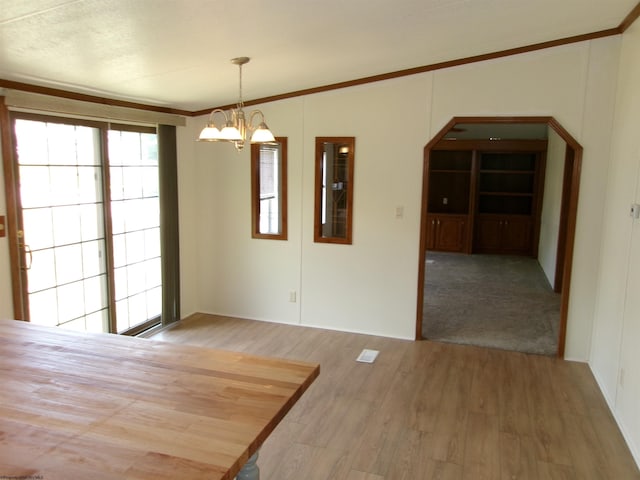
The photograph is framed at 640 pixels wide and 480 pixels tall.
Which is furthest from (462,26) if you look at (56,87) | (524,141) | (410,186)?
(524,141)

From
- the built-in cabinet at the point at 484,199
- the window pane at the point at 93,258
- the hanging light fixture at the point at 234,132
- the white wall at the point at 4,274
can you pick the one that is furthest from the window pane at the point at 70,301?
the built-in cabinet at the point at 484,199

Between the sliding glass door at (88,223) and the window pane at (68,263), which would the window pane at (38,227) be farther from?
the window pane at (68,263)

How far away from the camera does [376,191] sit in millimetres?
4934

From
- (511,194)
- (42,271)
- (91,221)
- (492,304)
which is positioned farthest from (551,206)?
(42,271)

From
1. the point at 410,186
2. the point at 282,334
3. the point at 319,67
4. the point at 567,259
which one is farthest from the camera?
the point at 282,334

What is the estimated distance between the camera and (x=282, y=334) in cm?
512

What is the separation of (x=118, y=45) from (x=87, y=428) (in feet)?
7.28

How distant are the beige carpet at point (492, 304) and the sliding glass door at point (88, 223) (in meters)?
3.06

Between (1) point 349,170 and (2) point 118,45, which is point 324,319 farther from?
(2) point 118,45

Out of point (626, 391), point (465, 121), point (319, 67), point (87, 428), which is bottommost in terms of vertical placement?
point (626, 391)

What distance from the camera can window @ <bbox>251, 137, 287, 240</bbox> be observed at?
5.25m

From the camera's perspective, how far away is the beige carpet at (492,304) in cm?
505

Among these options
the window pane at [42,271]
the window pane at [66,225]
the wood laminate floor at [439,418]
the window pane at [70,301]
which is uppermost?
the window pane at [66,225]

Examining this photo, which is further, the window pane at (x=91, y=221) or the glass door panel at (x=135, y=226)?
the glass door panel at (x=135, y=226)
